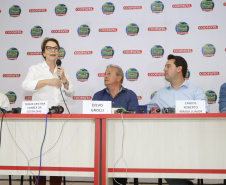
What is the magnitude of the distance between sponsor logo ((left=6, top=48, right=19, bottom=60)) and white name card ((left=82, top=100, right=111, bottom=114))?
2283 millimetres

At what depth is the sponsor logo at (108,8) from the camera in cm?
360

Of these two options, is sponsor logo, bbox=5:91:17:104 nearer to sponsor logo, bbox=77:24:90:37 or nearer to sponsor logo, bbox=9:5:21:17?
sponsor logo, bbox=9:5:21:17

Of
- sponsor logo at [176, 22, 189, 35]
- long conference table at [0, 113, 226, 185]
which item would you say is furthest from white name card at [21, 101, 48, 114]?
sponsor logo at [176, 22, 189, 35]

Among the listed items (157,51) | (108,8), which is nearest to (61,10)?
(108,8)

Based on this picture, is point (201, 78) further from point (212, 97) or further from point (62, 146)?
point (62, 146)

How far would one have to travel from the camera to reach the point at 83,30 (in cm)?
361

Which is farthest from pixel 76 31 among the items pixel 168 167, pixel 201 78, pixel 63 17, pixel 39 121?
pixel 168 167

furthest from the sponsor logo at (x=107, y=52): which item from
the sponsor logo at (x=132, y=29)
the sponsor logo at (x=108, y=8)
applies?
the sponsor logo at (x=108, y=8)

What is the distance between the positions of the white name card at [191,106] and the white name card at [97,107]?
0.45 m

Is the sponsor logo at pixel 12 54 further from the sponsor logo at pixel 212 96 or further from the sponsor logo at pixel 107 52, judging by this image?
the sponsor logo at pixel 212 96

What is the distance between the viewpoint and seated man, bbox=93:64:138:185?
2.80m

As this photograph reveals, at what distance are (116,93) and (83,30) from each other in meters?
1.19

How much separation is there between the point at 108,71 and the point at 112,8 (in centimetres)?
119

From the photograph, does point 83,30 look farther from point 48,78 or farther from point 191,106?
point 191,106
